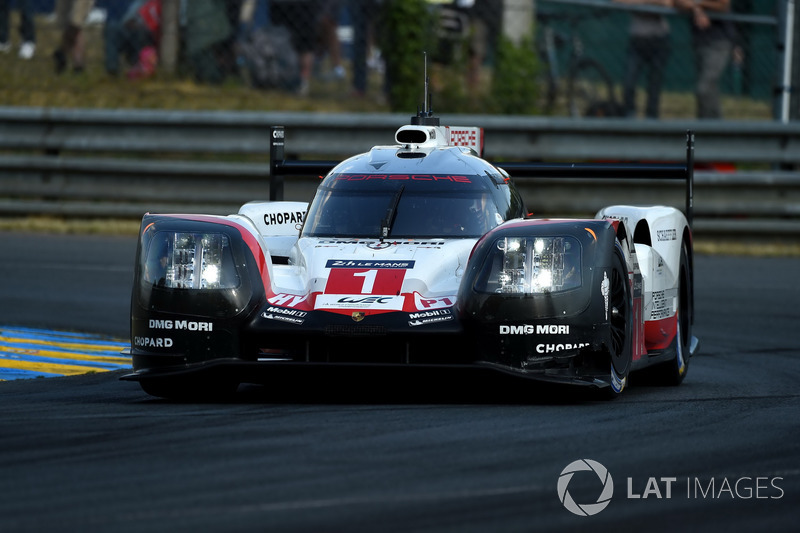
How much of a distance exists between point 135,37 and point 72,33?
610 mm

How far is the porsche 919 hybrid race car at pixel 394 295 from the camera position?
583 centimetres

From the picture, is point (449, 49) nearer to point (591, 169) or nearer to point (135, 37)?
point (135, 37)

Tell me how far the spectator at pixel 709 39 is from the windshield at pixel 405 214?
22.9 feet

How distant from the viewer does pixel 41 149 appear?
14.4 meters

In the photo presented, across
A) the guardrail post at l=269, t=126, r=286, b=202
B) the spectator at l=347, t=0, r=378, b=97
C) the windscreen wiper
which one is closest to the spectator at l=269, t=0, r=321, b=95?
the spectator at l=347, t=0, r=378, b=97

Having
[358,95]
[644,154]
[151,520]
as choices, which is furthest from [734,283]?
[151,520]

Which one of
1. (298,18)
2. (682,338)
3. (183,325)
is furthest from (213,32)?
(183,325)

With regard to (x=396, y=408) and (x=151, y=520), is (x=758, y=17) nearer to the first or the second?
(x=396, y=408)

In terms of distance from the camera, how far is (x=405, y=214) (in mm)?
6844

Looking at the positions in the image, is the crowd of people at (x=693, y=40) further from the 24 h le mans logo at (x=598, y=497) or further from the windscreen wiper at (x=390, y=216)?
the 24 h le mans logo at (x=598, y=497)

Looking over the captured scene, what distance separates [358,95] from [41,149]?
319cm

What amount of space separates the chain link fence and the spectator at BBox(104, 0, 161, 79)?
0.01m

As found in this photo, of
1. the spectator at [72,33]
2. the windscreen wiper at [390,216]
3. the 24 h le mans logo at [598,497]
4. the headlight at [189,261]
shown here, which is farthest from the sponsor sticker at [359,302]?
the spectator at [72,33]

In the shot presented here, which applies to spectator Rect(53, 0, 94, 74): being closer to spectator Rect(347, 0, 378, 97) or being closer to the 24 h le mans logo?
spectator Rect(347, 0, 378, 97)
